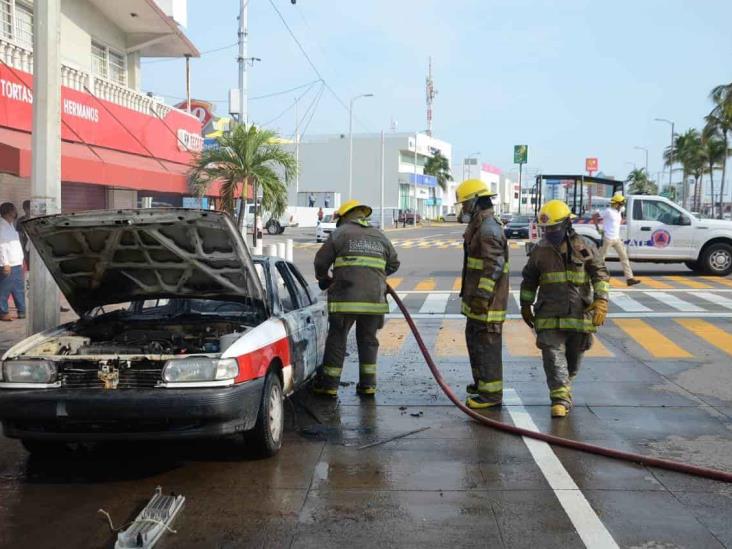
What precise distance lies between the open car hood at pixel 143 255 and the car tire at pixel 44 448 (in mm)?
1163

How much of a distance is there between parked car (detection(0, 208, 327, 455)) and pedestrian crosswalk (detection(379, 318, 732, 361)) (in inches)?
145

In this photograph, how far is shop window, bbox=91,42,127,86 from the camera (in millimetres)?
18406

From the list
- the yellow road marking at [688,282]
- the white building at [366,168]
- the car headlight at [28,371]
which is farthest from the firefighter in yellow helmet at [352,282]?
the white building at [366,168]

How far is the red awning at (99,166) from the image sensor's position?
11555 mm

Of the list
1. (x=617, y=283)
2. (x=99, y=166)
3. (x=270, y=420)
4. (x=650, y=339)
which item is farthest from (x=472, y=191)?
(x=617, y=283)

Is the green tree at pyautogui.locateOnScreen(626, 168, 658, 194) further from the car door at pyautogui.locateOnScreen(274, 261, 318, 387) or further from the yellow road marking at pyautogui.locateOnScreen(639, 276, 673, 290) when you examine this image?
the car door at pyautogui.locateOnScreen(274, 261, 318, 387)

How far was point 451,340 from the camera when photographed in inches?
420

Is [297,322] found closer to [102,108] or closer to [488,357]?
[488,357]

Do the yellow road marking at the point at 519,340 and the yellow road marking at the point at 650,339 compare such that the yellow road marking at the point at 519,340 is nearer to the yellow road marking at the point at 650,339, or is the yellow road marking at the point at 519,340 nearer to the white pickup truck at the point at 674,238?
the yellow road marking at the point at 650,339

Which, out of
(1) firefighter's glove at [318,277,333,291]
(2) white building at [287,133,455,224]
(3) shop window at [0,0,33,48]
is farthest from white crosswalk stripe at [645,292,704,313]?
(2) white building at [287,133,455,224]

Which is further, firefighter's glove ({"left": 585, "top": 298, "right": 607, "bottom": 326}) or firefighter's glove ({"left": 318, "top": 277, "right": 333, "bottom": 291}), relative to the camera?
firefighter's glove ({"left": 318, "top": 277, "right": 333, "bottom": 291})

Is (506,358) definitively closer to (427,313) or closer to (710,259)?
(427,313)

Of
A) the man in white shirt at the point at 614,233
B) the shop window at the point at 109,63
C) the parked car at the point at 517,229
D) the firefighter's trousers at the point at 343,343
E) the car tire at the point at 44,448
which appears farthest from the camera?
the parked car at the point at 517,229

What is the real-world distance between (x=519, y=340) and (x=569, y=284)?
4139 mm
